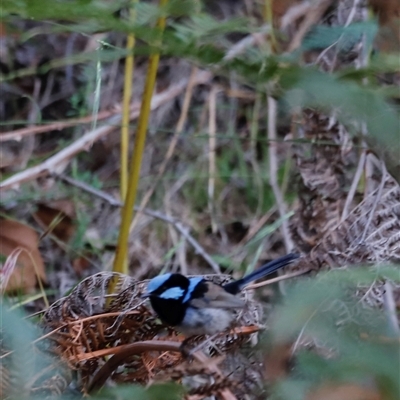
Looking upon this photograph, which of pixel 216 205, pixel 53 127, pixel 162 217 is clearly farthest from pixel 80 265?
pixel 216 205

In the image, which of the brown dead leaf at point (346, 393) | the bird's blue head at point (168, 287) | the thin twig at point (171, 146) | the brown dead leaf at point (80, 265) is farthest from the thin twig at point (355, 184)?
the brown dead leaf at point (80, 265)

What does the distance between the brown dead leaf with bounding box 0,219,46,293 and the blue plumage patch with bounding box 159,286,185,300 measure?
3.80ft

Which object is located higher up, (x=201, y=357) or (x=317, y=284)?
(x=317, y=284)

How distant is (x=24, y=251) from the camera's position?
2.83 meters

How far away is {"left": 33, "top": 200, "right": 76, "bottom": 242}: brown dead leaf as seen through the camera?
3447 millimetres

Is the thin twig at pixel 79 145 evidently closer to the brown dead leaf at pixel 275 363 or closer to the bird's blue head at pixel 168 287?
the bird's blue head at pixel 168 287

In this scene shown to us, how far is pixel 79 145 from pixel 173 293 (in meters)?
1.71

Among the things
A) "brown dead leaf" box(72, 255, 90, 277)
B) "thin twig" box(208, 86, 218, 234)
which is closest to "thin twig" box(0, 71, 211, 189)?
"thin twig" box(208, 86, 218, 234)

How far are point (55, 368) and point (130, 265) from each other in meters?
2.29

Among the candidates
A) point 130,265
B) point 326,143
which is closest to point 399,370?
point 326,143

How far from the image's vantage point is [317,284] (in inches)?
34.3

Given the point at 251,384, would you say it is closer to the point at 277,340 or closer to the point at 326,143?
the point at 277,340

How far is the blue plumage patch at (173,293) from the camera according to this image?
1657 mm

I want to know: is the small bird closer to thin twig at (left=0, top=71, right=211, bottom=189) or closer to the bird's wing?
the bird's wing
